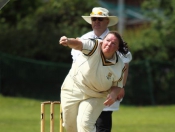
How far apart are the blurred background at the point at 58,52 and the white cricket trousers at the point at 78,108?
14.2 meters

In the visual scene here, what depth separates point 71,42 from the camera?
7250mm

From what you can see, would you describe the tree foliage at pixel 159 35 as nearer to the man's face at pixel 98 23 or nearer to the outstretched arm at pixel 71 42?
the man's face at pixel 98 23

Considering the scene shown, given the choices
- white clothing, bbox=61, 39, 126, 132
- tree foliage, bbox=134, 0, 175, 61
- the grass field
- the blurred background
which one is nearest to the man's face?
white clothing, bbox=61, 39, 126, 132

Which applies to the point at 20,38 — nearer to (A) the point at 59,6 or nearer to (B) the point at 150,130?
(A) the point at 59,6

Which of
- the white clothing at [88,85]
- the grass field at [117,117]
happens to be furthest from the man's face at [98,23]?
the grass field at [117,117]

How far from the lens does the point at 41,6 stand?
93.9 ft

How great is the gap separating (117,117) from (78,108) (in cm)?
1000

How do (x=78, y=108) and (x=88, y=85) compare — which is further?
(x=78, y=108)

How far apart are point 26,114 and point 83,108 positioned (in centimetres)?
1031

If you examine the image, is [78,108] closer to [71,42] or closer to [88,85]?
[88,85]

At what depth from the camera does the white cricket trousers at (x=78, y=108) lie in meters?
7.89

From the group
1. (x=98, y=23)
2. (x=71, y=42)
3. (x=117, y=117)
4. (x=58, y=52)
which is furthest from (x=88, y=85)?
(x=58, y=52)

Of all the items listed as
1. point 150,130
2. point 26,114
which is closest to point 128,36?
point 26,114

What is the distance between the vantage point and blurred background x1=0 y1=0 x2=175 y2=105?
22.5 m
